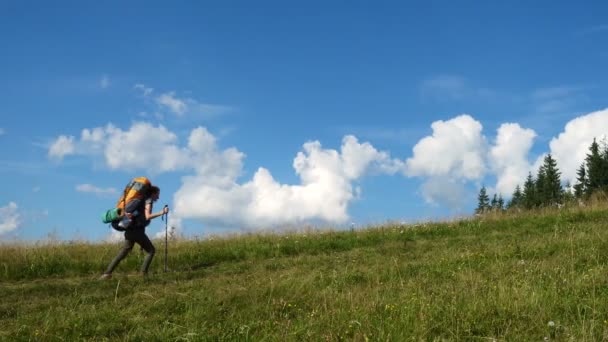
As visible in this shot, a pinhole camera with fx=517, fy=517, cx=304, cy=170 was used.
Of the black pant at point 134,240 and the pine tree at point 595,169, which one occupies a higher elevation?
the pine tree at point 595,169

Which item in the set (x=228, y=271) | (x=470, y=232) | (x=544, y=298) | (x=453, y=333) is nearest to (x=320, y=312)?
(x=453, y=333)

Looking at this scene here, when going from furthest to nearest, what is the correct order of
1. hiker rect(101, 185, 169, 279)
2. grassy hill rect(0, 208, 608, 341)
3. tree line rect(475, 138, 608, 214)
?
tree line rect(475, 138, 608, 214) → hiker rect(101, 185, 169, 279) → grassy hill rect(0, 208, 608, 341)

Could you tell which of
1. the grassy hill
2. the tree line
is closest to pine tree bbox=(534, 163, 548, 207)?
the tree line

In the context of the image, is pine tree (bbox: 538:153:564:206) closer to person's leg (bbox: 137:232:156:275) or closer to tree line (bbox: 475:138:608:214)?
tree line (bbox: 475:138:608:214)

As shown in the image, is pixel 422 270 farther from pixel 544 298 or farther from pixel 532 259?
pixel 544 298

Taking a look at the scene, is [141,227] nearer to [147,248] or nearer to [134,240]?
[134,240]

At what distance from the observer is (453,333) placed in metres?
5.14

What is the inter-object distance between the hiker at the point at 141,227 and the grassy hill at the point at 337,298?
1.98 feet

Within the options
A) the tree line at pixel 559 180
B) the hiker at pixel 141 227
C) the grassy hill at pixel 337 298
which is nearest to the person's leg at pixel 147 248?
the hiker at pixel 141 227

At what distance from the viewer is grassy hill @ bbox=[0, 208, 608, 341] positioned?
5.34 meters

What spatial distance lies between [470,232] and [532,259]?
691 centimetres

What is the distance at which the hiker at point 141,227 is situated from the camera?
1181 cm

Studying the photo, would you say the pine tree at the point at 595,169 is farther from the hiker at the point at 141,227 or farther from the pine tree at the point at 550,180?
the hiker at the point at 141,227

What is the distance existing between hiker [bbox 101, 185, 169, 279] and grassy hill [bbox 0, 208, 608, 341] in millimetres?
604
